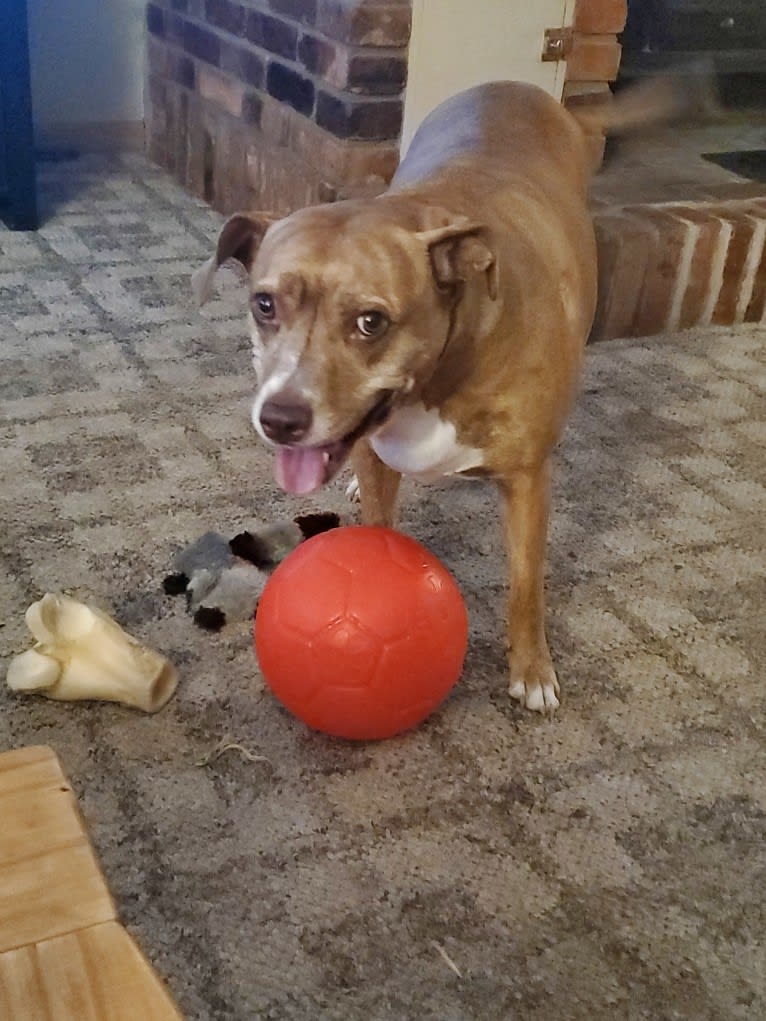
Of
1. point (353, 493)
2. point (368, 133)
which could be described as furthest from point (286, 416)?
point (368, 133)

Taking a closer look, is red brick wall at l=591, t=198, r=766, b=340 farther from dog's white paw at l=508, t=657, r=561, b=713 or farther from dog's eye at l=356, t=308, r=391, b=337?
dog's eye at l=356, t=308, r=391, b=337

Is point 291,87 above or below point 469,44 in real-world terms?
below

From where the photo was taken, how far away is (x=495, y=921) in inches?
44.1

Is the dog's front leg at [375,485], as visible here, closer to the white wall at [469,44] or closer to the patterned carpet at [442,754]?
the patterned carpet at [442,754]

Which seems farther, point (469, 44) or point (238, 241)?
point (469, 44)

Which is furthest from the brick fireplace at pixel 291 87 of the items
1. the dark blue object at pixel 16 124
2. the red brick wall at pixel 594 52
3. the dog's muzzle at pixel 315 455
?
the dog's muzzle at pixel 315 455

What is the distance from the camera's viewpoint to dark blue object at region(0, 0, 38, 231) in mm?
2607

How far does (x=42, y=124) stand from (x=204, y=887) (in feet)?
9.35

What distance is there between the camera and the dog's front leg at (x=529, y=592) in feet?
4.62

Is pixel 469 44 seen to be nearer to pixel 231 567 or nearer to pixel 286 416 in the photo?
pixel 231 567

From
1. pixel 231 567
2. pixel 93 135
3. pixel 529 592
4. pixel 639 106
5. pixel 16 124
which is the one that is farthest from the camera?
pixel 93 135

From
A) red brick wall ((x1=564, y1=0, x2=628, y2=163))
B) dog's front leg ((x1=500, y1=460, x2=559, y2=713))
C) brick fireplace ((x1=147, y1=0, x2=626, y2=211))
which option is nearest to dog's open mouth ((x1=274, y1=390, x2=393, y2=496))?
dog's front leg ((x1=500, y1=460, x2=559, y2=713))

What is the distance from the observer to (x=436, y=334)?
124 centimetres

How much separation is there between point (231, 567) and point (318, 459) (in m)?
0.40
